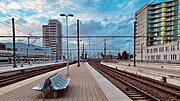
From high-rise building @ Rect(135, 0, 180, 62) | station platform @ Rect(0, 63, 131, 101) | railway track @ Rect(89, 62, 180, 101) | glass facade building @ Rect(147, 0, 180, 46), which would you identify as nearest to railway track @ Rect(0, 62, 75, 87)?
station platform @ Rect(0, 63, 131, 101)

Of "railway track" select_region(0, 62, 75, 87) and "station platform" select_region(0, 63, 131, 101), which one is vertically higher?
"station platform" select_region(0, 63, 131, 101)

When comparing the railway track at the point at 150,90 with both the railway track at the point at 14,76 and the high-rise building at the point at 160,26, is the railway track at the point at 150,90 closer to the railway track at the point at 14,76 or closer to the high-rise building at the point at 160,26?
the railway track at the point at 14,76

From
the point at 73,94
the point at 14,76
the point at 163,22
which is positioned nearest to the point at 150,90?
the point at 73,94

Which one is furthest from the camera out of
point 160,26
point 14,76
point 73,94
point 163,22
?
point 160,26

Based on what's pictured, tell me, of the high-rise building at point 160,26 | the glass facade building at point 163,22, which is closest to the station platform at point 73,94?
the high-rise building at point 160,26

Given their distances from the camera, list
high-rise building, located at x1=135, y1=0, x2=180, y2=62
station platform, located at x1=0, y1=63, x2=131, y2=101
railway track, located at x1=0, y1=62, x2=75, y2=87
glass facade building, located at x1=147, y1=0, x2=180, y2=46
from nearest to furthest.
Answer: station platform, located at x1=0, y1=63, x2=131, y2=101
railway track, located at x1=0, y1=62, x2=75, y2=87
high-rise building, located at x1=135, y1=0, x2=180, y2=62
glass facade building, located at x1=147, y1=0, x2=180, y2=46

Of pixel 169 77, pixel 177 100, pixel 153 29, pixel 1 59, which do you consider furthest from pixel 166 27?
pixel 177 100

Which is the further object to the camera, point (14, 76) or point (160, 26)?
point (160, 26)

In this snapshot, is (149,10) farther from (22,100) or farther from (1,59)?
(22,100)

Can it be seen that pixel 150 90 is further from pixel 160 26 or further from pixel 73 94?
→ pixel 160 26

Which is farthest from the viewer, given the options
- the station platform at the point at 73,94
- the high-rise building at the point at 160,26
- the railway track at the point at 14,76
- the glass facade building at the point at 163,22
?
the glass facade building at the point at 163,22

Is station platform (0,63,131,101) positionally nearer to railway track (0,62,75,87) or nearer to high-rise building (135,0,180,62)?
railway track (0,62,75,87)

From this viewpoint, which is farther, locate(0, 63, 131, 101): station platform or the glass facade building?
the glass facade building

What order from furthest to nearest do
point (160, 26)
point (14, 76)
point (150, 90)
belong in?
point (160, 26)
point (14, 76)
point (150, 90)
